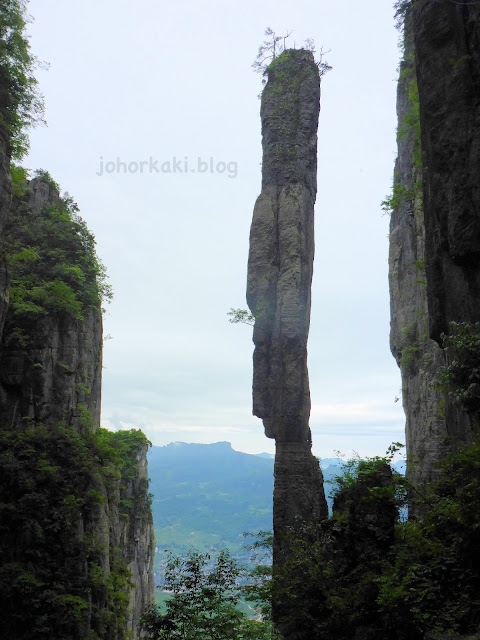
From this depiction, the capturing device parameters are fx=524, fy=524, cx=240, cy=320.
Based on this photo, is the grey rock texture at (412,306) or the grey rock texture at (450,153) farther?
the grey rock texture at (412,306)

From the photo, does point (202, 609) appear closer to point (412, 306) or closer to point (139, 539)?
point (412, 306)

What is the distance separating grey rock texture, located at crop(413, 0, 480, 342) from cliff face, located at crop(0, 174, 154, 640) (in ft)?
54.7

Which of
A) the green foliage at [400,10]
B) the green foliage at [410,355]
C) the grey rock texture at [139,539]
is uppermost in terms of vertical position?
the green foliage at [400,10]

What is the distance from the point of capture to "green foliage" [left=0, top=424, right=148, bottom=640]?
2055cm

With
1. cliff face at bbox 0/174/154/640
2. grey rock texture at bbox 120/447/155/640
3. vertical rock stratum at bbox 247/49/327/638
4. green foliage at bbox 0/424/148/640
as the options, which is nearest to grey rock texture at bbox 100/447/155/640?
grey rock texture at bbox 120/447/155/640

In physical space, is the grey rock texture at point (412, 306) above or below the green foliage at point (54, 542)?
above

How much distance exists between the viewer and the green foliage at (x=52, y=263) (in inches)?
1090

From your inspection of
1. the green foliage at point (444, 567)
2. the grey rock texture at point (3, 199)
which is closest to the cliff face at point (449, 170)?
the green foliage at point (444, 567)

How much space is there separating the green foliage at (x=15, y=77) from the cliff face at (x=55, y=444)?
2.75 m

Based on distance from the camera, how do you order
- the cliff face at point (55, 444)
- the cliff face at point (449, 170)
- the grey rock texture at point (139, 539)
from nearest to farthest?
the cliff face at point (449, 170) → the cliff face at point (55, 444) → the grey rock texture at point (139, 539)

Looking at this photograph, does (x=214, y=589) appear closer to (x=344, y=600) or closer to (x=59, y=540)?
(x=344, y=600)

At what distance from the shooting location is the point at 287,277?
Result: 30266mm

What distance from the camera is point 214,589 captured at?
1345 centimetres

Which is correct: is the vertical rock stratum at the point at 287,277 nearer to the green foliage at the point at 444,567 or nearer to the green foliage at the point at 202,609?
the green foliage at the point at 202,609
